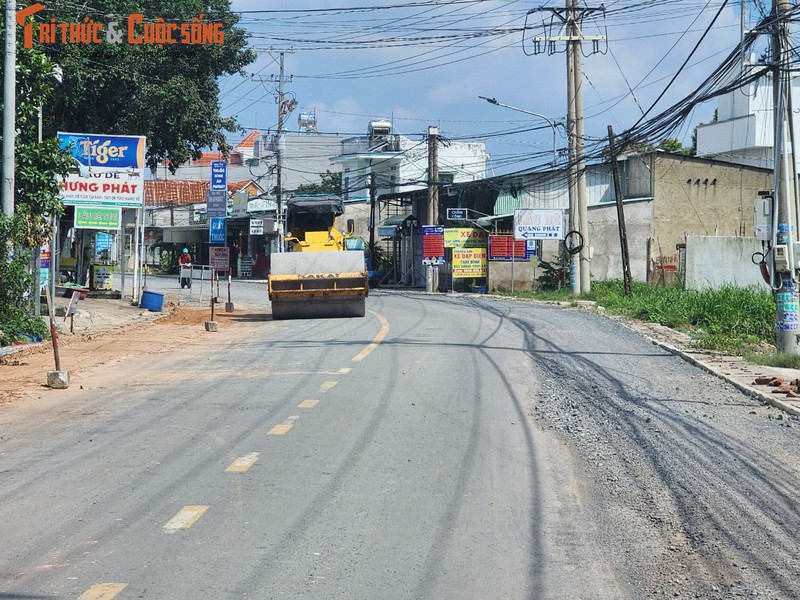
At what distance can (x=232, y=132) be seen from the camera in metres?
39.1

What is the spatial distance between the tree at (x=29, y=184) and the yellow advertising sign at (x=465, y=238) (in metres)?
29.3

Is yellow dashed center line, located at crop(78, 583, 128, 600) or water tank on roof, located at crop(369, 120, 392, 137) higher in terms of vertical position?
water tank on roof, located at crop(369, 120, 392, 137)

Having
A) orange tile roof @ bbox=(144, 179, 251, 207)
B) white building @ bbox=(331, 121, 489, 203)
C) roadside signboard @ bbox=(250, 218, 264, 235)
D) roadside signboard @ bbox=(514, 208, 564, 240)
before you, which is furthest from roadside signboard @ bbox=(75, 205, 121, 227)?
orange tile roof @ bbox=(144, 179, 251, 207)

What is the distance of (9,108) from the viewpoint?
18.9 meters

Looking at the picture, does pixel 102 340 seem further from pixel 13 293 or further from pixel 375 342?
pixel 375 342

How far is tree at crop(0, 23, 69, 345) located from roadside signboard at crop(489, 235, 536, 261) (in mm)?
28839

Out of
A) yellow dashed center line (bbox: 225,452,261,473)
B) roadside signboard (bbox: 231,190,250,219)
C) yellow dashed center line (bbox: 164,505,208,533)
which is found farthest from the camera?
roadside signboard (bbox: 231,190,250,219)

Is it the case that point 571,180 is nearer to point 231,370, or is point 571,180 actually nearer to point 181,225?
point 231,370

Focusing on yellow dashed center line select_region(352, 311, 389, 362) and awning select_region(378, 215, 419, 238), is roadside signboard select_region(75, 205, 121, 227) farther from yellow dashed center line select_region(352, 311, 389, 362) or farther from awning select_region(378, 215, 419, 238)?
awning select_region(378, 215, 419, 238)

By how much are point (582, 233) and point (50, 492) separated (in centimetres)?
3106

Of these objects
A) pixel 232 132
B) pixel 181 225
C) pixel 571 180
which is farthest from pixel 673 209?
pixel 181 225

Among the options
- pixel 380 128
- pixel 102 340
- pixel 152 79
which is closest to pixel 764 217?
pixel 102 340

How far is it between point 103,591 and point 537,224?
135 feet

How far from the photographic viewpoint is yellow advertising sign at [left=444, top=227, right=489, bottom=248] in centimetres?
4903
